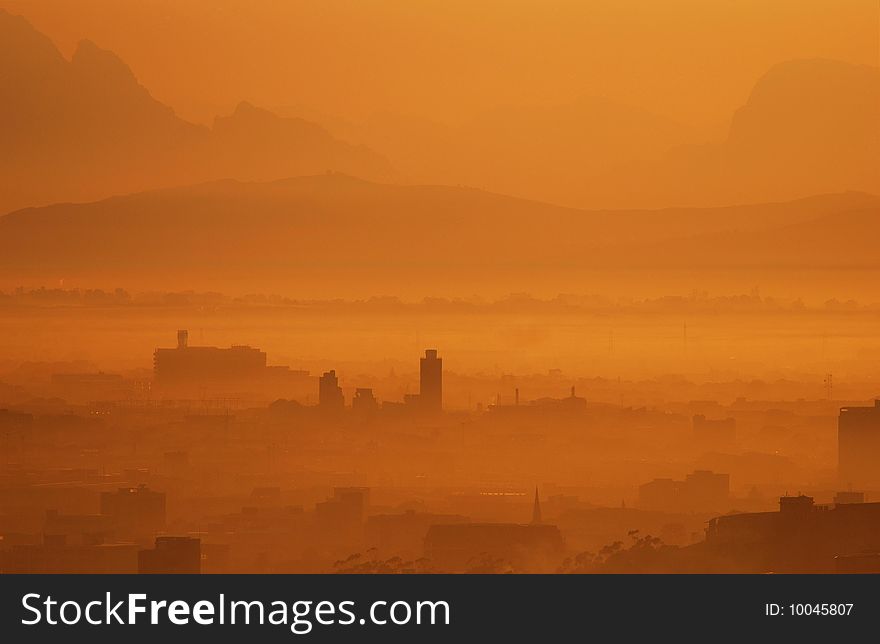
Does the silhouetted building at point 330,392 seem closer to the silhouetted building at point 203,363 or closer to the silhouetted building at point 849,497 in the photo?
the silhouetted building at point 203,363

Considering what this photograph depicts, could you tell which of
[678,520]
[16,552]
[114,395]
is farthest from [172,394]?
[678,520]

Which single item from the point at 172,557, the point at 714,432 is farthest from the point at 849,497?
the point at 172,557

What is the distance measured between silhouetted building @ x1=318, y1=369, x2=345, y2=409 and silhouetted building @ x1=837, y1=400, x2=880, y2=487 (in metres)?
5.15

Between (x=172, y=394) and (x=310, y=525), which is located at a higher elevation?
(x=172, y=394)

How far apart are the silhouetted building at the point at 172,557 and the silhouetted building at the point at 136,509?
1342 mm

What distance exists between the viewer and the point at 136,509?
61.6 ft

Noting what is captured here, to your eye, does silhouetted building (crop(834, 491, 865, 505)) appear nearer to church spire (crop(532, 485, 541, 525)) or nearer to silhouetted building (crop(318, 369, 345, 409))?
church spire (crop(532, 485, 541, 525))

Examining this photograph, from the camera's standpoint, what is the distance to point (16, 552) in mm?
17406

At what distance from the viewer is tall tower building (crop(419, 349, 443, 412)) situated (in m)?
20.4

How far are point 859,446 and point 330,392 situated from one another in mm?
5487

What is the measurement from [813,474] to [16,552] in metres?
7.68

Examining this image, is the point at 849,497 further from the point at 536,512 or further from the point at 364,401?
the point at 364,401

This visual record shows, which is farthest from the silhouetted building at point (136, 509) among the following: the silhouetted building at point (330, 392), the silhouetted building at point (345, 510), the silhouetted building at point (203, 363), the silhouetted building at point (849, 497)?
the silhouetted building at point (849, 497)
